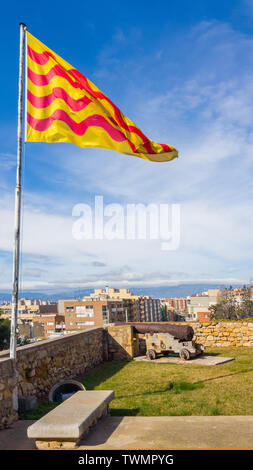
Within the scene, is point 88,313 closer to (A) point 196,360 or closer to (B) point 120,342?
(B) point 120,342

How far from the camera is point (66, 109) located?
6637mm

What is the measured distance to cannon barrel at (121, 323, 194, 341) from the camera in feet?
39.6

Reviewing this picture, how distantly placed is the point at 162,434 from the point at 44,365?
4294 millimetres

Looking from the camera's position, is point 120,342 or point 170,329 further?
point 120,342

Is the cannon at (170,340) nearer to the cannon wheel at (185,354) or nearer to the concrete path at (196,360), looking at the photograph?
the cannon wheel at (185,354)

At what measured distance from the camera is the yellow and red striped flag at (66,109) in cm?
640

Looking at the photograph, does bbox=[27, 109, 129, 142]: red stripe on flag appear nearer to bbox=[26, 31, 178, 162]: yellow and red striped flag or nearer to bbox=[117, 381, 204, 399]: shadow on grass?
bbox=[26, 31, 178, 162]: yellow and red striped flag

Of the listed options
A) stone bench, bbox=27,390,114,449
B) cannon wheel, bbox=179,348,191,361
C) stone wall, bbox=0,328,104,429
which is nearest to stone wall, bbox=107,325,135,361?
stone wall, bbox=0,328,104,429

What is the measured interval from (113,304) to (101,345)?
89553 millimetres

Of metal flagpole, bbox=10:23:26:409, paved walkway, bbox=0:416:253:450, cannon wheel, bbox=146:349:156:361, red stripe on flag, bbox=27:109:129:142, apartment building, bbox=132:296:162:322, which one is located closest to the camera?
paved walkway, bbox=0:416:253:450

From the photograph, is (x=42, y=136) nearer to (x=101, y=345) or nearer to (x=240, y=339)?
(x=101, y=345)

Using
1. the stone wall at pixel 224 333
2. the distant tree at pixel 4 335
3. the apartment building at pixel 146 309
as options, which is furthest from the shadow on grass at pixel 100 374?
the apartment building at pixel 146 309

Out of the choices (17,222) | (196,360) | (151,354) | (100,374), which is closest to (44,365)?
(100,374)
